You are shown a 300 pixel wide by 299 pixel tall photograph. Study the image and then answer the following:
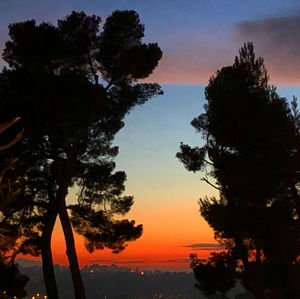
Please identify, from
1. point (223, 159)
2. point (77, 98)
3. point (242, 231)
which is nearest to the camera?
point (77, 98)

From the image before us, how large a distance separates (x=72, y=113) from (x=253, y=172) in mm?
8456

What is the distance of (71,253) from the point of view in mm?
23031

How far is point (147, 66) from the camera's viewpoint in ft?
79.5

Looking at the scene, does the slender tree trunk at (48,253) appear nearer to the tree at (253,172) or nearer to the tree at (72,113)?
the tree at (72,113)

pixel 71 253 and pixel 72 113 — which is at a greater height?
pixel 72 113

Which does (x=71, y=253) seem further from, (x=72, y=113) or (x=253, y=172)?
(x=253, y=172)

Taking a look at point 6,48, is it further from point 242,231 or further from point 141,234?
point 242,231

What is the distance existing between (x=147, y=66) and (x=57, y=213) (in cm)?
801

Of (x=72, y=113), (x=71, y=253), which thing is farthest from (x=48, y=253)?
(x=72, y=113)

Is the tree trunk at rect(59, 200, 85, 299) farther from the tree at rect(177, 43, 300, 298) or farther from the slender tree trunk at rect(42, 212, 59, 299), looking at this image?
the tree at rect(177, 43, 300, 298)

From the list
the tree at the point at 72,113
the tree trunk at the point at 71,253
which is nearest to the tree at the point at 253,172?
the tree at the point at 72,113

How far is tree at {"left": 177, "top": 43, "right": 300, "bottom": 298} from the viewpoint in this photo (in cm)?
2300

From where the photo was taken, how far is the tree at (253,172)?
23.0 m

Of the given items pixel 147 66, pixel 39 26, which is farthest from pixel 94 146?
pixel 39 26
